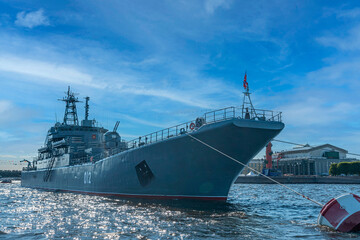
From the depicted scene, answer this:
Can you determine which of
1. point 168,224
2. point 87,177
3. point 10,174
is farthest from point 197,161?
point 10,174

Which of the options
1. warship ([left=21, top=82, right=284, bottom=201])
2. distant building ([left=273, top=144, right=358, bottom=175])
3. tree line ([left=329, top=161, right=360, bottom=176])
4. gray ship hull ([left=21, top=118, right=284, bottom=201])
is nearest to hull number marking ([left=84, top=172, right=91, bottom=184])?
warship ([left=21, top=82, right=284, bottom=201])

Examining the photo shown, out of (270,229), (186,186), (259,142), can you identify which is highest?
(259,142)

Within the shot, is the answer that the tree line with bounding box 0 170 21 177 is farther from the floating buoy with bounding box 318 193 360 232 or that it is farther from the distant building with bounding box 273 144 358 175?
the floating buoy with bounding box 318 193 360 232

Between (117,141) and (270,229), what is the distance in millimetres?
19261

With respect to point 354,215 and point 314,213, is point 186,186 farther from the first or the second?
point 354,215

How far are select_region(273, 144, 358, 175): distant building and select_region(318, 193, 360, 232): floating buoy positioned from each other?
93.7 m

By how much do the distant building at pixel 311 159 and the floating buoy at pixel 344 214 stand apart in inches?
3690

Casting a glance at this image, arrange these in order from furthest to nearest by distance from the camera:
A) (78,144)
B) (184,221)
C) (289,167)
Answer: (289,167) → (78,144) → (184,221)

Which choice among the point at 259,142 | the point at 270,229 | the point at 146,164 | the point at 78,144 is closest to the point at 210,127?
the point at 259,142

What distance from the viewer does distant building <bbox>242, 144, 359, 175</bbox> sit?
101188 mm

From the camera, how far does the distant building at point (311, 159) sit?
332ft

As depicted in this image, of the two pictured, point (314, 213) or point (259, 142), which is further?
point (259, 142)

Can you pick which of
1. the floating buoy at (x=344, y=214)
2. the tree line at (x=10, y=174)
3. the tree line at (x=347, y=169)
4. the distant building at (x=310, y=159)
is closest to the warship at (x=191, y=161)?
the floating buoy at (x=344, y=214)

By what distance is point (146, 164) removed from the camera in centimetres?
2020
